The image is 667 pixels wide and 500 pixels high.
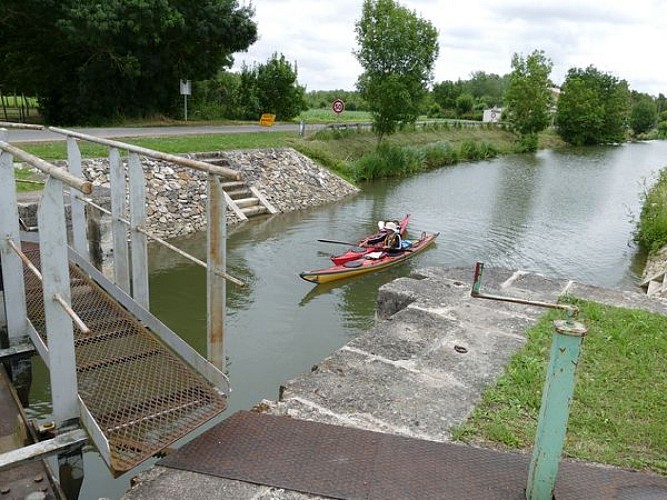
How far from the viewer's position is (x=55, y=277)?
9.80ft

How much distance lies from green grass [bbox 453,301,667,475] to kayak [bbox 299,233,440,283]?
5114 millimetres

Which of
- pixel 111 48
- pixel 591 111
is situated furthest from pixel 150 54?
pixel 591 111

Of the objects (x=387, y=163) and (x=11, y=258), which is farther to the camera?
(x=387, y=163)

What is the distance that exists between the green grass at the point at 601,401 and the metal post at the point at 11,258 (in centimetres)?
340

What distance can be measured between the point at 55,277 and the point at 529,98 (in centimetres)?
4687

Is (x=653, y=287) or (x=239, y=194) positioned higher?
(x=239, y=194)

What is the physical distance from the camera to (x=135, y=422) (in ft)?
11.5

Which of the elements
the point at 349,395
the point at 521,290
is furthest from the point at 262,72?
the point at 349,395

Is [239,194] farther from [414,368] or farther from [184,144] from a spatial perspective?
[414,368]

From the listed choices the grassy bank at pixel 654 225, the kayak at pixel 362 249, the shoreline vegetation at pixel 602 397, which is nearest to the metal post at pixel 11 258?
the shoreline vegetation at pixel 602 397

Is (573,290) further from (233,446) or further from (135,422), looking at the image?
(135,422)

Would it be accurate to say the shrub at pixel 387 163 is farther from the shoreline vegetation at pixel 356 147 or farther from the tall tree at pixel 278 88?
the tall tree at pixel 278 88

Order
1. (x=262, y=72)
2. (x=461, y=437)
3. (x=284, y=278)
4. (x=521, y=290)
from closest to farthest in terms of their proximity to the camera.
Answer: (x=461, y=437), (x=521, y=290), (x=284, y=278), (x=262, y=72)

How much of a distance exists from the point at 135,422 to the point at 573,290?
5.73m
